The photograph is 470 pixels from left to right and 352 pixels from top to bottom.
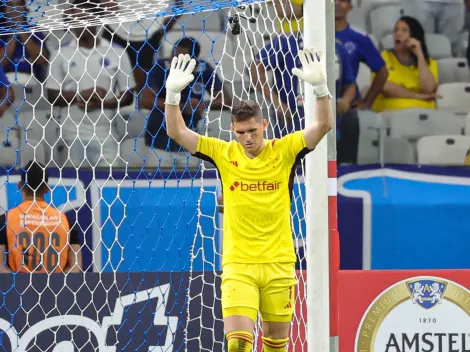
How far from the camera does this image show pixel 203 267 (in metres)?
5.87

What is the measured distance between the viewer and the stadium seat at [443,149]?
7238 millimetres

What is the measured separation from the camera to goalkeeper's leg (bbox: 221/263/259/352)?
3873 millimetres

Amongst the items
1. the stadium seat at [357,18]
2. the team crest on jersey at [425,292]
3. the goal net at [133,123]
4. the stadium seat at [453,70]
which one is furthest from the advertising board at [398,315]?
the stadium seat at [357,18]

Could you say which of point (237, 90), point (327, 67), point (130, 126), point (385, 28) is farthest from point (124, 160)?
point (327, 67)

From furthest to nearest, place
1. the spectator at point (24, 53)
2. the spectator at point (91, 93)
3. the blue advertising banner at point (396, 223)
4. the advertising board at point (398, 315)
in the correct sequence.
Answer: the blue advertising banner at point (396, 223) → the spectator at point (91, 93) → the spectator at point (24, 53) → the advertising board at point (398, 315)

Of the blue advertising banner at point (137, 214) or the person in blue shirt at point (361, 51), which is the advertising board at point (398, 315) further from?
the person in blue shirt at point (361, 51)

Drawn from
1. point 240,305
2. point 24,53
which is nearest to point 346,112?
point 24,53

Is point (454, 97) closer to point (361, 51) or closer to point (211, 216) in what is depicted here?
point (361, 51)

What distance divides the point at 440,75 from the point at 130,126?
8.61 ft

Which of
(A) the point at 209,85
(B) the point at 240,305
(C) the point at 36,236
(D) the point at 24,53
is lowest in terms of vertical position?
(C) the point at 36,236

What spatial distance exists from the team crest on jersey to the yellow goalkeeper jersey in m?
1.66

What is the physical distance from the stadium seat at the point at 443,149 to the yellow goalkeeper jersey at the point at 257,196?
3.36m

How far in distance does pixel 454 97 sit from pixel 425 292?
244cm

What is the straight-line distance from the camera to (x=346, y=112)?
7145mm
